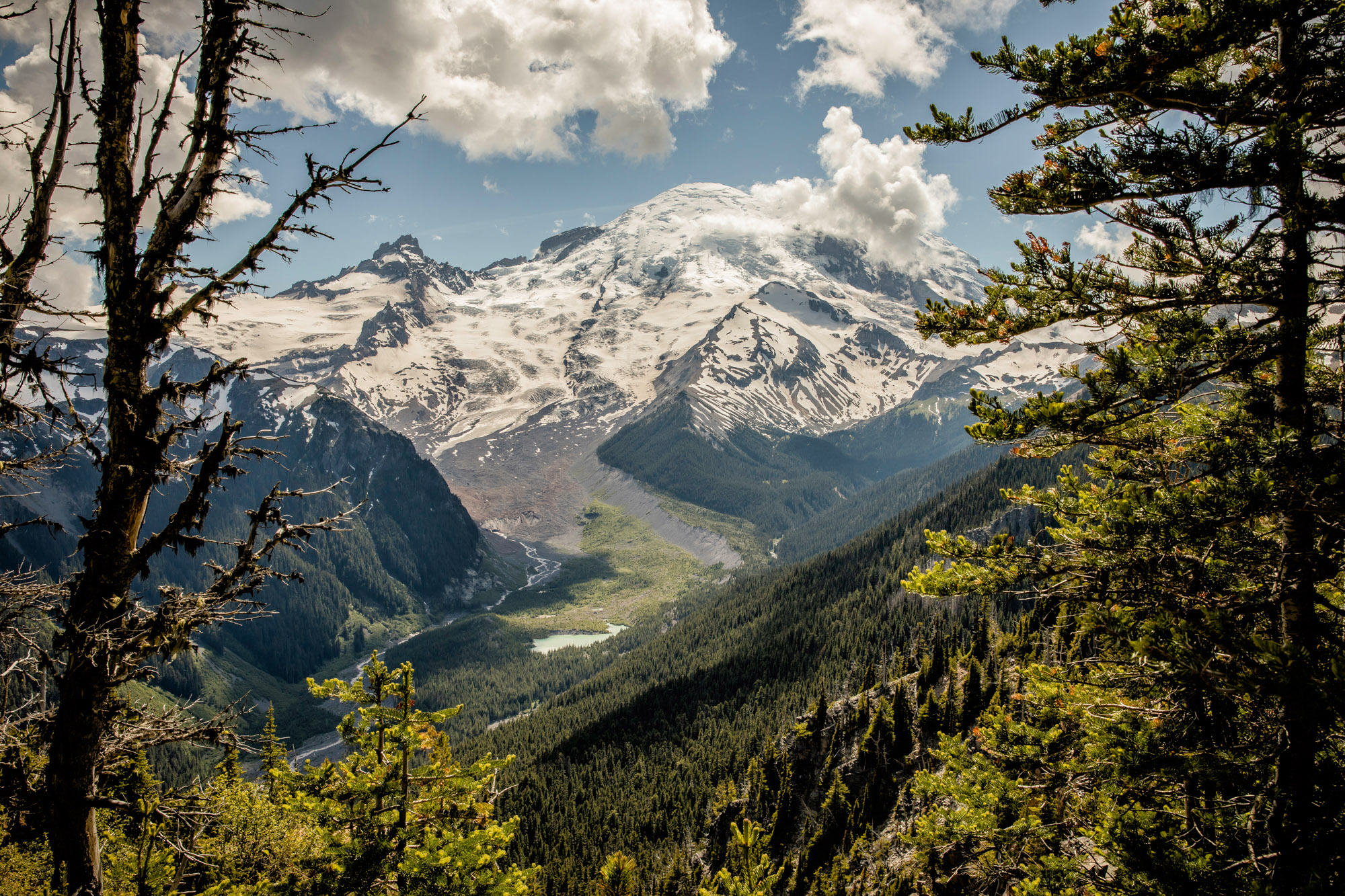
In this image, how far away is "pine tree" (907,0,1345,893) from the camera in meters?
8.22

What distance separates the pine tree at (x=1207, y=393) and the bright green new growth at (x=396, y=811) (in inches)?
501

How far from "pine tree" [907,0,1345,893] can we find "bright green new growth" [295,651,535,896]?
12.7m

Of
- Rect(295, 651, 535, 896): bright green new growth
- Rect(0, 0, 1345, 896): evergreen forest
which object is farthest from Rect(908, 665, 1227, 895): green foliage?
Rect(295, 651, 535, 896): bright green new growth

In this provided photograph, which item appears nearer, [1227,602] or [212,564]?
[212,564]

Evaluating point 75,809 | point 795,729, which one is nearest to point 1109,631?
point 75,809

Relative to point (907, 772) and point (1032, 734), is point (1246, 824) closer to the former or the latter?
point (1032, 734)

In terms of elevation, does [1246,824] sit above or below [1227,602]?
below

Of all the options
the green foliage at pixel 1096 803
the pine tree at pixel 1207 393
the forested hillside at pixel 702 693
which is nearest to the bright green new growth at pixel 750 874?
the green foliage at pixel 1096 803

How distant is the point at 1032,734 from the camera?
56.0 ft

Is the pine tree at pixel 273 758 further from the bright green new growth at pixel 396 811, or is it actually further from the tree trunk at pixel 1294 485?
the tree trunk at pixel 1294 485

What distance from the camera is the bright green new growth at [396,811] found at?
1462cm

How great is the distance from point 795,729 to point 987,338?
57.5 metres

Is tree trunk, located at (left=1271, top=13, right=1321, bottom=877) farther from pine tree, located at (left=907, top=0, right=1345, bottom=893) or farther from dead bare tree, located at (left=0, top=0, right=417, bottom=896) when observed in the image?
dead bare tree, located at (left=0, top=0, right=417, bottom=896)

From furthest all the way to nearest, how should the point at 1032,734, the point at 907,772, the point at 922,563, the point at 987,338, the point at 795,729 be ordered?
the point at 922,563 → the point at 795,729 → the point at 907,772 → the point at 1032,734 → the point at 987,338
